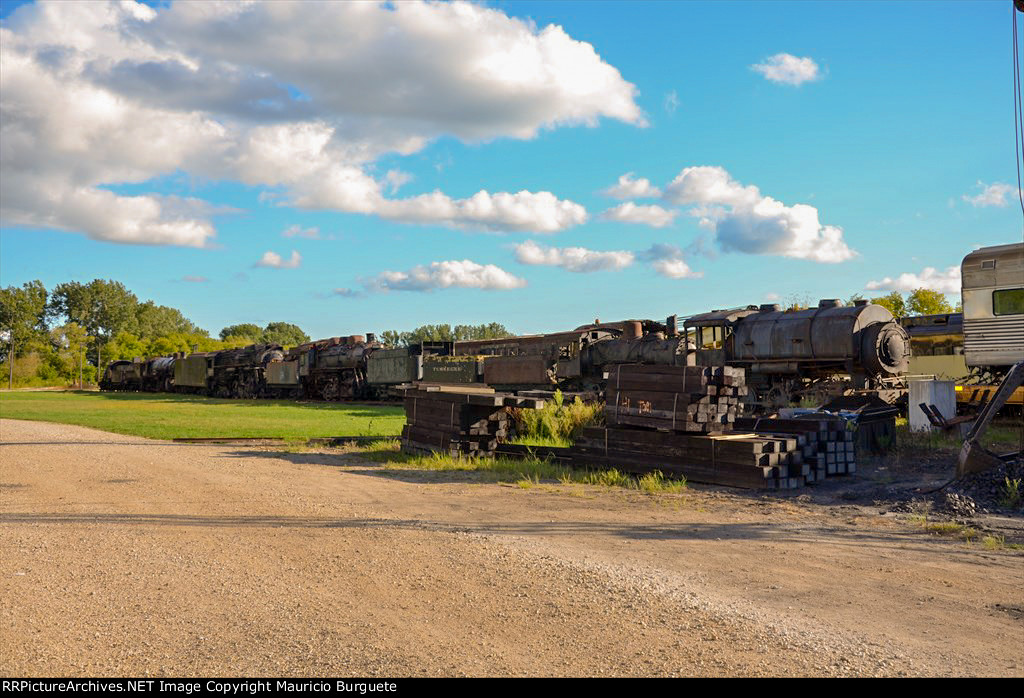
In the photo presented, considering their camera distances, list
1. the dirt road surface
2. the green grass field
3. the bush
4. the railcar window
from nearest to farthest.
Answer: the dirt road surface → the bush → the railcar window → the green grass field

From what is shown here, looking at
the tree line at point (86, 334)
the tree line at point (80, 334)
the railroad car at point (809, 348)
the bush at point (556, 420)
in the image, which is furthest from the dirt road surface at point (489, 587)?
the tree line at point (80, 334)

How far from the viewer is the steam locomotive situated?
71.0 ft

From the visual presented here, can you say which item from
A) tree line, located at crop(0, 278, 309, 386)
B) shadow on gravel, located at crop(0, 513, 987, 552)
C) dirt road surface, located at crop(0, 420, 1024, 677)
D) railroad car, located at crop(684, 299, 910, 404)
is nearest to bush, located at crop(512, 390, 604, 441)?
dirt road surface, located at crop(0, 420, 1024, 677)

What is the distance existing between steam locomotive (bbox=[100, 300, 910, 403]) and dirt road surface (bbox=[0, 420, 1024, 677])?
12.9 metres

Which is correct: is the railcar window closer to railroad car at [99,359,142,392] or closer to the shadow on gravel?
the shadow on gravel

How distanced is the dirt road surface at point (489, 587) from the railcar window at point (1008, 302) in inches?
422

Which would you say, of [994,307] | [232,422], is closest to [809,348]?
[994,307]

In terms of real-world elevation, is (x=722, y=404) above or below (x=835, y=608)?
above

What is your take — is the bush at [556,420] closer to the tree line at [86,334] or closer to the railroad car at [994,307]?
the railroad car at [994,307]

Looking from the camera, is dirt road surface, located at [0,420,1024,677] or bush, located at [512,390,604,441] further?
bush, located at [512,390,604,441]

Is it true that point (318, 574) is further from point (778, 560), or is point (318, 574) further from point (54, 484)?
point (54, 484)

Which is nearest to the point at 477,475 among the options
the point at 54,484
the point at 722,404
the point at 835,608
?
the point at 722,404
